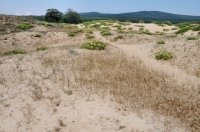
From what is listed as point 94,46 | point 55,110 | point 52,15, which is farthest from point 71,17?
point 55,110

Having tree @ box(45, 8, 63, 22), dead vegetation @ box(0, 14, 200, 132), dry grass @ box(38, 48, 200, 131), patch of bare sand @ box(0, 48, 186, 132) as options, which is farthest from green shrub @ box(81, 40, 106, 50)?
tree @ box(45, 8, 63, 22)

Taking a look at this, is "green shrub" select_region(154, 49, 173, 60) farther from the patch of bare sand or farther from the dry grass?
the patch of bare sand

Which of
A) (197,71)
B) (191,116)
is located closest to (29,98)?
(191,116)

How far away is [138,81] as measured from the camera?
28.9 ft

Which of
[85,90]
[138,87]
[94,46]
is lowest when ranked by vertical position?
[85,90]

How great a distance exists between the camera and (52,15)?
171 ft

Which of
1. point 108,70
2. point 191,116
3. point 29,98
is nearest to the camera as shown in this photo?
point 191,116

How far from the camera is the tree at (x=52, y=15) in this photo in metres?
51.7

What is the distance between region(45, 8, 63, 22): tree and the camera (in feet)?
170

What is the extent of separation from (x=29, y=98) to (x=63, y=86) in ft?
4.61

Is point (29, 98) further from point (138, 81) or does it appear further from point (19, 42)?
point (19, 42)

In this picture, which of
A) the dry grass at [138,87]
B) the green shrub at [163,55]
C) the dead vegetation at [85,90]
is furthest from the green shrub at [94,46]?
the green shrub at [163,55]

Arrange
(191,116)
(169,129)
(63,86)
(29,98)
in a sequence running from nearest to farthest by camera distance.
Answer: (169,129)
(191,116)
(29,98)
(63,86)

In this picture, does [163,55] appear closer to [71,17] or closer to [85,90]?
[85,90]
